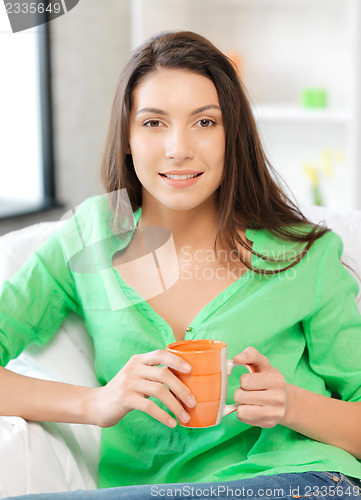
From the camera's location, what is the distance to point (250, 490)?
810 millimetres

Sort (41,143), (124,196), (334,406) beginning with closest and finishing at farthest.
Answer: (334,406) → (124,196) → (41,143)

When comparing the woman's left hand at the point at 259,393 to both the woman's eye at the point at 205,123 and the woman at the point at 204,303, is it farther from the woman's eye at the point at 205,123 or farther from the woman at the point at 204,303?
the woman's eye at the point at 205,123

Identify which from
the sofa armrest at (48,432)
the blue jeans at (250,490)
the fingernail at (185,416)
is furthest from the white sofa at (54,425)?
the fingernail at (185,416)

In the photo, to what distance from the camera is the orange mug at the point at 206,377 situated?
760 millimetres

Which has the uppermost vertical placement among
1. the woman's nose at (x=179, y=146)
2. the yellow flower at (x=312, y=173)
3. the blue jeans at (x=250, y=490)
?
the woman's nose at (x=179, y=146)

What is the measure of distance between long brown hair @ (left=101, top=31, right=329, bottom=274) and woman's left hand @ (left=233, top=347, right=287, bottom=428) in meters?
0.22

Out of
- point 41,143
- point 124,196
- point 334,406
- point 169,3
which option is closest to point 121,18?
point 169,3

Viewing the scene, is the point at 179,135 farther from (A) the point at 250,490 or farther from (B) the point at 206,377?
(A) the point at 250,490

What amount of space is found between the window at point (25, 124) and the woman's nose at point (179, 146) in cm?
154

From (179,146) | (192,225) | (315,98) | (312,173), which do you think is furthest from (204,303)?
(315,98)

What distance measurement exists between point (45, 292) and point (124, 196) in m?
0.22

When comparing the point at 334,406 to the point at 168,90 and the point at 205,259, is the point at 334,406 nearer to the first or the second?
the point at 205,259

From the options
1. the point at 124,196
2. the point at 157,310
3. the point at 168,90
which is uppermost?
the point at 168,90

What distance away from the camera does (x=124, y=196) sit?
1133 mm
